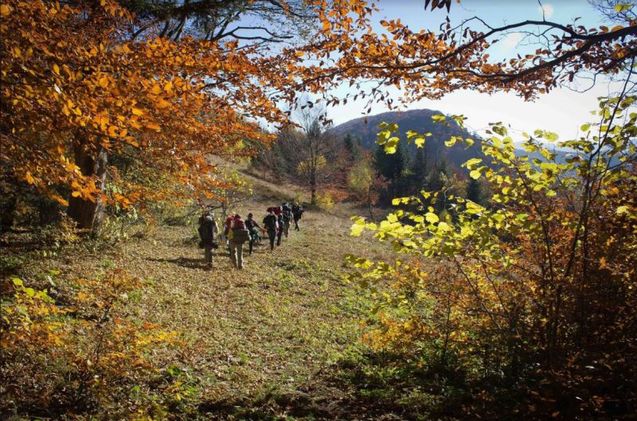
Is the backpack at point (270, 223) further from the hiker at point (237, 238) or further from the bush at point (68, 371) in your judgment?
the bush at point (68, 371)

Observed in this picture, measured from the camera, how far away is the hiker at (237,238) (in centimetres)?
1284

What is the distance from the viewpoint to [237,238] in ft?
42.2

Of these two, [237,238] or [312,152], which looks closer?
[237,238]

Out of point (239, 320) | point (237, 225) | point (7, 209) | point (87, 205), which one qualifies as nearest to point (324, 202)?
point (237, 225)

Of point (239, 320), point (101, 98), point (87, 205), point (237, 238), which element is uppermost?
point (101, 98)

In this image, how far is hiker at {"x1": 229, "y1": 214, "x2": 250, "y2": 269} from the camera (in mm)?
12836

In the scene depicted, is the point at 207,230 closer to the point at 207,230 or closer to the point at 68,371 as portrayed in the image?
the point at 207,230

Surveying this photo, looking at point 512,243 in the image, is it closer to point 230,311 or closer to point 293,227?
point 230,311

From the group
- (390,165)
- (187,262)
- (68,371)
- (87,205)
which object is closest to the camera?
(68,371)

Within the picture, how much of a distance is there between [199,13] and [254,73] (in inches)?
203

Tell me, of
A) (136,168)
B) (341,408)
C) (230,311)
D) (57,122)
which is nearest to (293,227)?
(136,168)

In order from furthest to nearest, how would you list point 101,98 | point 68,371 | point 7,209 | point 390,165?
point 390,165
point 7,209
point 68,371
point 101,98

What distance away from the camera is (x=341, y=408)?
5.37 metres

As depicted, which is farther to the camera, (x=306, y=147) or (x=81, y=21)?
(x=306, y=147)
